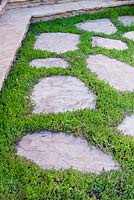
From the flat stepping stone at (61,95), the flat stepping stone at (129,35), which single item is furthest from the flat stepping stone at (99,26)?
the flat stepping stone at (61,95)

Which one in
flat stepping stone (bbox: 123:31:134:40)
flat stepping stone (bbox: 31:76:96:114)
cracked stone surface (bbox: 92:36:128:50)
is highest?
flat stepping stone (bbox: 31:76:96:114)

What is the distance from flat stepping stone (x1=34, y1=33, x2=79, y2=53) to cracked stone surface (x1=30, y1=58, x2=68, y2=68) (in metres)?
0.20

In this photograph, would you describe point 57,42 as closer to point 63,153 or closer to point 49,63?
point 49,63

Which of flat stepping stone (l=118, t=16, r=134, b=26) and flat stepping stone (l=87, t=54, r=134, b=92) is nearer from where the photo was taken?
flat stepping stone (l=87, t=54, r=134, b=92)

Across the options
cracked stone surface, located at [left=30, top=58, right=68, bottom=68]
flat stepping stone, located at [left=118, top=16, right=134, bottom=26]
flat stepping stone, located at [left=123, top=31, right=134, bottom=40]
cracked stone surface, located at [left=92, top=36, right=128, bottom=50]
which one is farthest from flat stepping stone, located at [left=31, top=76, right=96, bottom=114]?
flat stepping stone, located at [left=118, top=16, right=134, bottom=26]

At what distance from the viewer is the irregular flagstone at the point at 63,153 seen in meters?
2.04

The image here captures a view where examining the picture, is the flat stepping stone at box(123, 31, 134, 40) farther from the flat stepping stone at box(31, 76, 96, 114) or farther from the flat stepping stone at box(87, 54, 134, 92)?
the flat stepping stone at box(31, 76, 96, 114)

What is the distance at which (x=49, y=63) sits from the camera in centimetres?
320

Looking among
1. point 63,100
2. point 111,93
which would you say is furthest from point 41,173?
point 111,93

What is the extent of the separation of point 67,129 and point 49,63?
1.04 metres

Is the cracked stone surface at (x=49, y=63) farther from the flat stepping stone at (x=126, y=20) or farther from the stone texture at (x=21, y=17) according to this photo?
the flat stepping stone at (x=126, y=20)

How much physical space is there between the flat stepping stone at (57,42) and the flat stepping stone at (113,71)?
31 centimetres

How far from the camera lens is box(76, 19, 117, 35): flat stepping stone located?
4.01 meters

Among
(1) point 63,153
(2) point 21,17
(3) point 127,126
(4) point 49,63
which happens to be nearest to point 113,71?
(4) point 49,63
